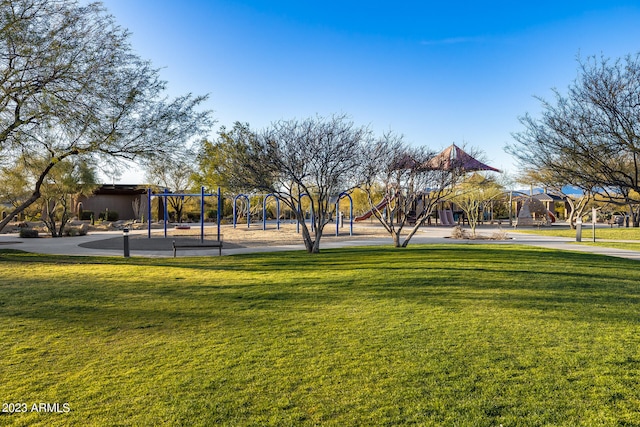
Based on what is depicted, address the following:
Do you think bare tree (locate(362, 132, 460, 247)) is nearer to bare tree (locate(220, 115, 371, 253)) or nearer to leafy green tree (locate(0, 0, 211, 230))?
bare tree (locate(220, 115, 371, 253))

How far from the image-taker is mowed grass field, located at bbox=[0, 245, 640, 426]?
123 inches

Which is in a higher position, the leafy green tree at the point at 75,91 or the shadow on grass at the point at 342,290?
the leafy green tree at the point at 75,91

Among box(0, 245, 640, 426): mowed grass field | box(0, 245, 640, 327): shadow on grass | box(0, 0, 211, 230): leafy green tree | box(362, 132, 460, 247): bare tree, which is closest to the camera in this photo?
box(0, 245, 640, 426): mowed grass field

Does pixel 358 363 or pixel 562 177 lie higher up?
pixel 562 177

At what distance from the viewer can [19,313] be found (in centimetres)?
595

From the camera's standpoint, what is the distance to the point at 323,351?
4.31 m

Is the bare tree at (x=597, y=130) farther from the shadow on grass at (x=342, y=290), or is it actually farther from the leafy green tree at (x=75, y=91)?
the leafy green tree at (x=75, y=91)

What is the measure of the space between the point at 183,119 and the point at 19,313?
339 inches

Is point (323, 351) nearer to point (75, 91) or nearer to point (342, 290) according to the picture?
point (342, 290)

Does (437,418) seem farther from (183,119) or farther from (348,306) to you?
(183,119)

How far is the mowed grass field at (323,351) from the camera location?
3123mm

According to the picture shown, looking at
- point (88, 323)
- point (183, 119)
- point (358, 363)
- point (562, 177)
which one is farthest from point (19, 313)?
point (562, 177)

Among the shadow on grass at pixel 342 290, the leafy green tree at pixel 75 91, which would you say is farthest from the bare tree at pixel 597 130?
the leafy green tree at pixel 75 91

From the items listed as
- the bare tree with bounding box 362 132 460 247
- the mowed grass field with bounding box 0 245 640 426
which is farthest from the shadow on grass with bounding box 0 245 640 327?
the bare tree with bounding box 362 132 460 247
